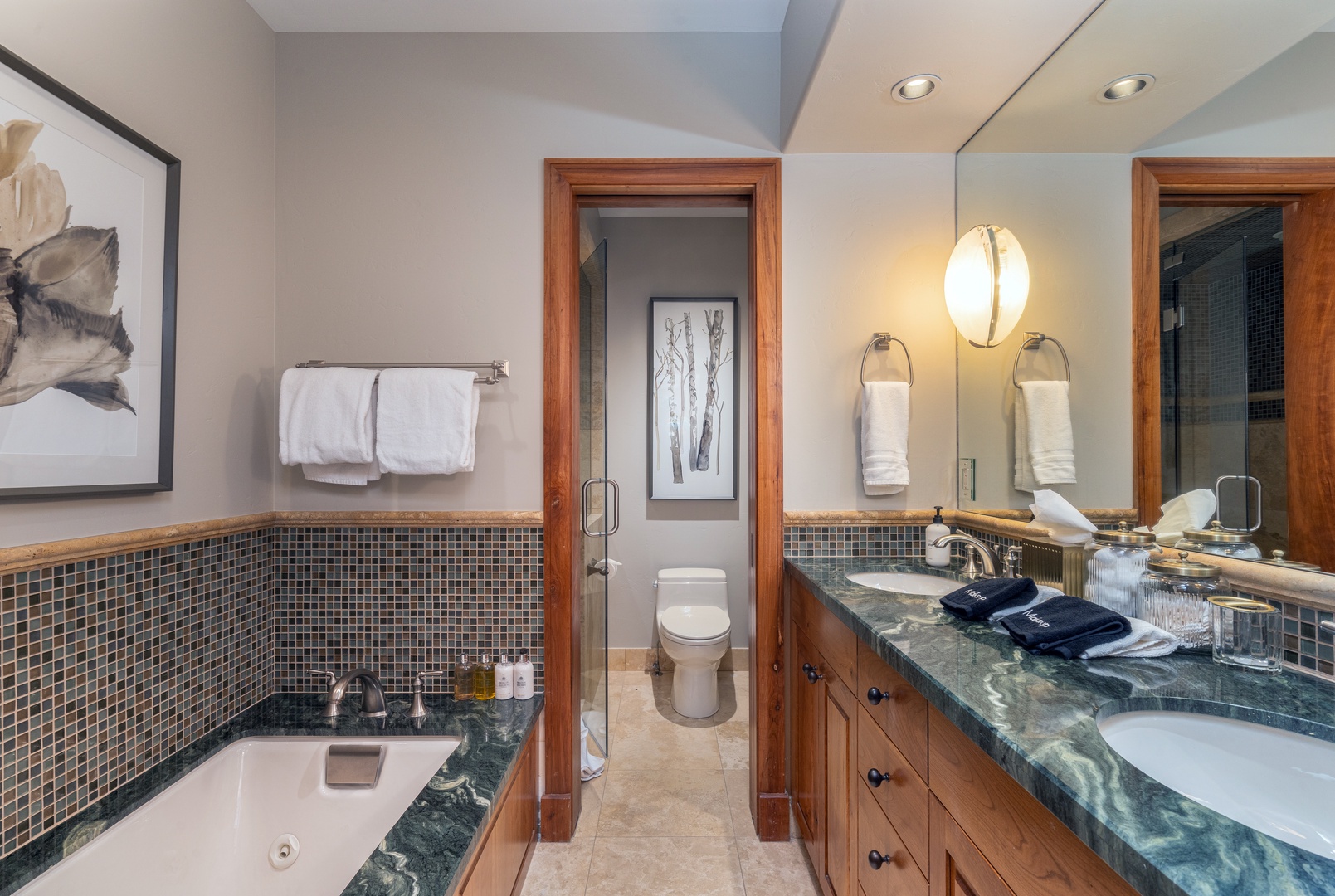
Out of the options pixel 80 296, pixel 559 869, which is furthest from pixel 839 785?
pixel 80 296

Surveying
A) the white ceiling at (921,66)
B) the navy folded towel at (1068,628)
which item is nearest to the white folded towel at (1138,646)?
the navy folded towel at (1068,628)

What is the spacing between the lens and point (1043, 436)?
1567mm

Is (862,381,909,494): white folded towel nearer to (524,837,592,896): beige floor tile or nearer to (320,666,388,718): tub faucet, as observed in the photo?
(524,837,592,896): beige floor tile

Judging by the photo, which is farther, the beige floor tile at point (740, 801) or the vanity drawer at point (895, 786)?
the beige floor tile at point (740, 801)

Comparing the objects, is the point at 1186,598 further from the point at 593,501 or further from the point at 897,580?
the point at 593,501

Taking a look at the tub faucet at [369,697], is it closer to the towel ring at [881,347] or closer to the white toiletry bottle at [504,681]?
the white toiletry bottle at [504,681]

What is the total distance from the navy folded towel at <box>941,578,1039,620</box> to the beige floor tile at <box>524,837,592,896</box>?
1.32 metres

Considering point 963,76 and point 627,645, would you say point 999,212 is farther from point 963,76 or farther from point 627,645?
point 627,645

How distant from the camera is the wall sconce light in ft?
5.41

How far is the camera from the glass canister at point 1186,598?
1013mm

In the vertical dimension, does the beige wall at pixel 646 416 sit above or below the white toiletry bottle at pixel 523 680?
above

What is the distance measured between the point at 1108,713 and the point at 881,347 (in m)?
1.33

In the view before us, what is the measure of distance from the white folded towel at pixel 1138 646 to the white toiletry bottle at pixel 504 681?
1.50 meters

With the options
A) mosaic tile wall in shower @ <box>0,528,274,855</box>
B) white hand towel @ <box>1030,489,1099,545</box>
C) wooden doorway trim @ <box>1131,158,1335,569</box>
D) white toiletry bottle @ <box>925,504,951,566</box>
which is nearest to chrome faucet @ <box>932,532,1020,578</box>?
white toiletry bottle @ <box>925,504,951,566</box>
